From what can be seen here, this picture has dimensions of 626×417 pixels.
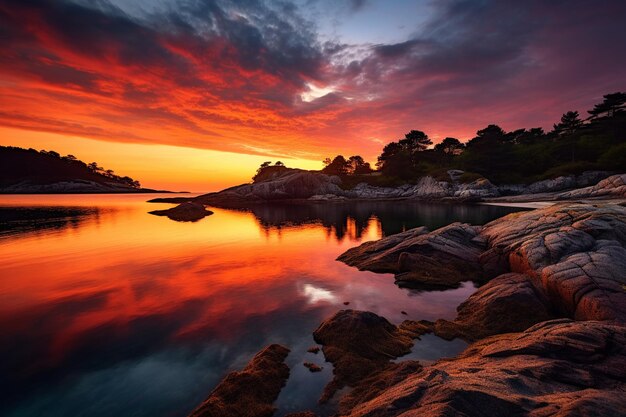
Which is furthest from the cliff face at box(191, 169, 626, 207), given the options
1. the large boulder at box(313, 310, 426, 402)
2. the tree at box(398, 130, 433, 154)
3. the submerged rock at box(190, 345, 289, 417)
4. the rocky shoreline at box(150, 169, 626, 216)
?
the submerged rock at box(190, 345, 289, 417)

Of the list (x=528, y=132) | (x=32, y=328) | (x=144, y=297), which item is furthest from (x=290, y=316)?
(x=528, y=132)

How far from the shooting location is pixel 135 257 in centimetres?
2812

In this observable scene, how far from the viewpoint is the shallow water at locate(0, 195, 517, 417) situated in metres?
9.04

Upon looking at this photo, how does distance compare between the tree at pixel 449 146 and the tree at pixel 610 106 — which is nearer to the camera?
the tree at pixel 610 106

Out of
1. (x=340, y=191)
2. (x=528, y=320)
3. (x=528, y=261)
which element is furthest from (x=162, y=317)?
(x=340, y=191)

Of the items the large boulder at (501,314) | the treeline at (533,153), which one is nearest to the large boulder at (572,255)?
the large boulder at (501,314)

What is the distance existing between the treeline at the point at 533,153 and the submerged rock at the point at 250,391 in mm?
107906

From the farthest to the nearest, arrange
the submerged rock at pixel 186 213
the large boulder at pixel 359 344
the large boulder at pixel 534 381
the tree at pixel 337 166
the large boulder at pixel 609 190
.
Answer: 1. the tree at pixel 337 166
2. the submerged rock at pixel 186 213
3. the large boulder at pixel 609 190
4. the large boulder at pixel 359 344
5. the large boulder at pixel 534 381

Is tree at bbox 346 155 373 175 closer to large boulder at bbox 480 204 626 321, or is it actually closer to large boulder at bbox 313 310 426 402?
large boulder at bbox 480 204 626 321

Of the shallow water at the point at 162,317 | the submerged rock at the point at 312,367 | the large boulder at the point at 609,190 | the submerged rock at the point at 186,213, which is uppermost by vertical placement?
the large boulder at the point at 609,190

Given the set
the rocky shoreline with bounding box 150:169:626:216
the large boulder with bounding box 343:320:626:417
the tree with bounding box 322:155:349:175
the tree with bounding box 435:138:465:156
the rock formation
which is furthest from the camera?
the tree with bounding box 322:155:349:175

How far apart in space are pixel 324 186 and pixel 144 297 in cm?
11525

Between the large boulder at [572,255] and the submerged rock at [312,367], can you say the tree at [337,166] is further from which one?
the submerged rock at [312,367]

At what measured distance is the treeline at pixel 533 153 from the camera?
90.6m
